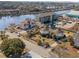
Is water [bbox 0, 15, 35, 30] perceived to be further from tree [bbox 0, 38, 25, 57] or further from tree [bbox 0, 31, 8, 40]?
tree [bbox 0, 38, 25, 57]

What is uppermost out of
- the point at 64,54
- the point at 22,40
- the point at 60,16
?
the point at 60,16

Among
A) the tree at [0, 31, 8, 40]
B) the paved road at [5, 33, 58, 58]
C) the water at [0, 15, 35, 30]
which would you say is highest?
the water at [0, 15, 35, 30]

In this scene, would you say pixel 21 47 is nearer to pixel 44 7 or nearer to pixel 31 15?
pixel 31 15

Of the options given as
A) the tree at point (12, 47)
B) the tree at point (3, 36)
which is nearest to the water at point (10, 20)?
the tree at point (3, 36)

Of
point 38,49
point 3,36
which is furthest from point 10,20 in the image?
point 38,49

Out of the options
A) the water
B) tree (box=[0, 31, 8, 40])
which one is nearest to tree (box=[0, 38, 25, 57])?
tree (box=[0, 31, 8, 40])

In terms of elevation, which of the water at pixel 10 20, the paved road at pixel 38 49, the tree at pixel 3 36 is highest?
the water at pixel 10 20

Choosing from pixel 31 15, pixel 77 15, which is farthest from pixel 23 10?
pixel 77 15

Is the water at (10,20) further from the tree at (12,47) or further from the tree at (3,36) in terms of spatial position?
the tree at (12,47)
